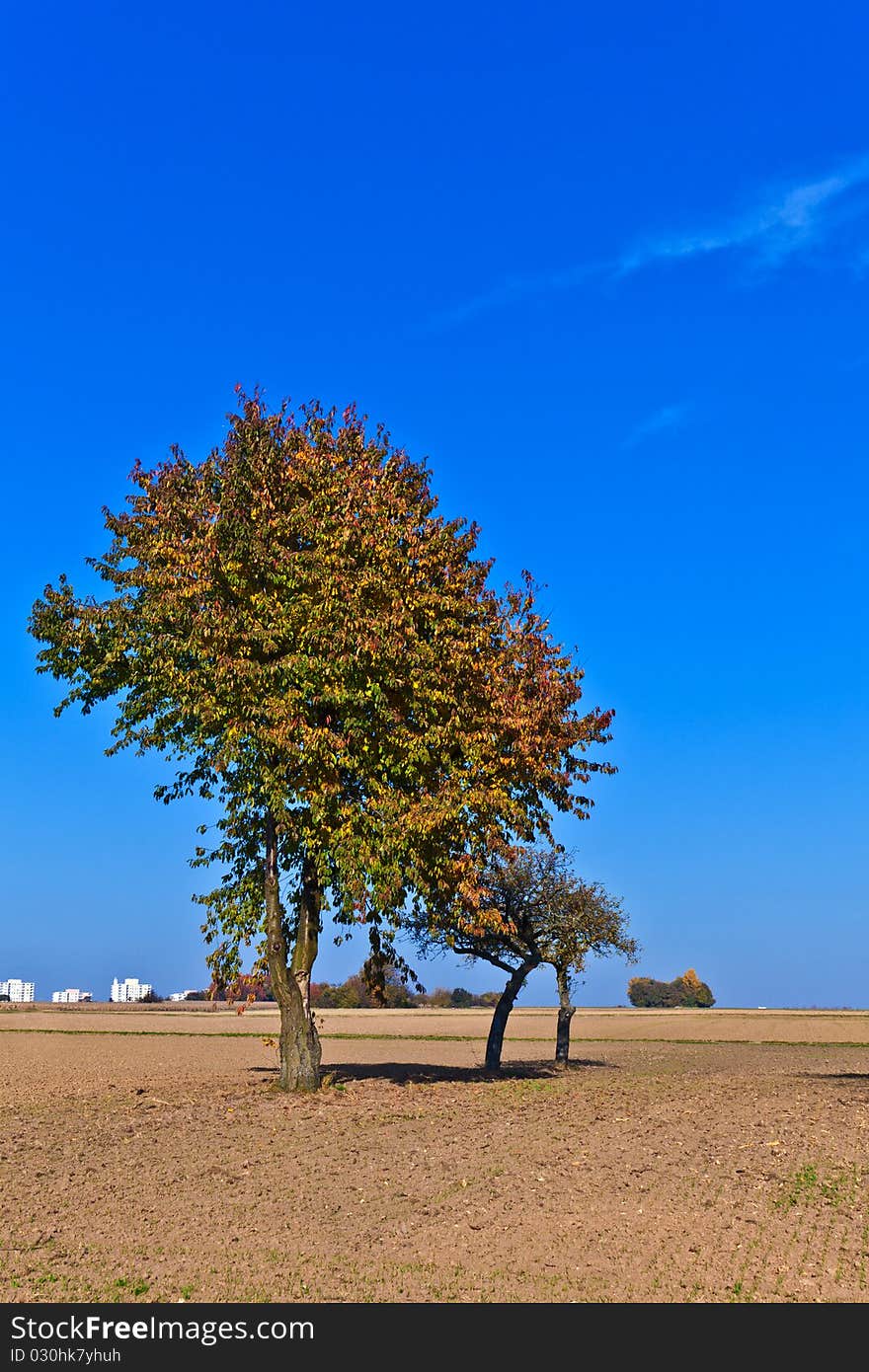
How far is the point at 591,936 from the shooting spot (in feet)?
132

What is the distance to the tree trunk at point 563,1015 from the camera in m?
41.3

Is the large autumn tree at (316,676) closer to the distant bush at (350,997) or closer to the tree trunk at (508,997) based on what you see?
the tree trunk at (508,997)

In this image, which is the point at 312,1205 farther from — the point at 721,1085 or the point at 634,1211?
the point at 721,1085

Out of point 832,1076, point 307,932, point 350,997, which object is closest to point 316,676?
point 307,932

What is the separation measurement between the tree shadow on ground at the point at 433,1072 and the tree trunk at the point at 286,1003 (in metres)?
1.79

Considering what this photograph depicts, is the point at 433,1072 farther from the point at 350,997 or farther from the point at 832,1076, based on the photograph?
the point at 350,997

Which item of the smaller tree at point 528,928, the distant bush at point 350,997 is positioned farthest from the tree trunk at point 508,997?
the distant bush at point 350,997

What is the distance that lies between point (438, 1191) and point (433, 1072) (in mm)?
24607

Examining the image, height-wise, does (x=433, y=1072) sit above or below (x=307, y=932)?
below

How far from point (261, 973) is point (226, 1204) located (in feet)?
45.6

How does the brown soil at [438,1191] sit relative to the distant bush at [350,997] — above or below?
above

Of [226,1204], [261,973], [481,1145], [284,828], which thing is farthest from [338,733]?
[226,1204]

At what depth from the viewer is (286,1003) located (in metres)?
28.7
